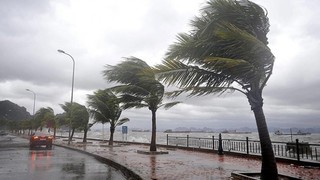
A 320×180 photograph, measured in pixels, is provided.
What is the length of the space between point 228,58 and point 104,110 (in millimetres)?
23098

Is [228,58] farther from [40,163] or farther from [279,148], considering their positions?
[279,148]

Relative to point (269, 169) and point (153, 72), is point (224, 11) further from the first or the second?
point (269, 169)

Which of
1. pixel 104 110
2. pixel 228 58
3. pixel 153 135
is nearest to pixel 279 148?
pixel 153 135

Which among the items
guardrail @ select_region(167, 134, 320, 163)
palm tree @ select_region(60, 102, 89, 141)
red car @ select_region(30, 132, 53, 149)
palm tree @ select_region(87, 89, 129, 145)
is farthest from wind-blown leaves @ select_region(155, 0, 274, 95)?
palm tree @ select_region(60, 102, 89, 141)

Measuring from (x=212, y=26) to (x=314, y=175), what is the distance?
20.1ft

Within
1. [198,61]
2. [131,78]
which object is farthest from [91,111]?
[198,61]

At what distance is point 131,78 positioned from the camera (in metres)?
20.4

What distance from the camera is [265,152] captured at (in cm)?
903

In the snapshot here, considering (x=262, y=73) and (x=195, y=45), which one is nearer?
(x=262, y=73)

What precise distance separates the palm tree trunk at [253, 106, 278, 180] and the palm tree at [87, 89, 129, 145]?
22.2 metres

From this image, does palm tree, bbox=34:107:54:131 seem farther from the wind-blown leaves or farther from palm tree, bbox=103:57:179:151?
the wind-blown leaves

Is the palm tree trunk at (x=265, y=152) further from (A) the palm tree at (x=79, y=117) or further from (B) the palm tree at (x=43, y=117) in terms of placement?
(B) the palm tree at (x=43, y=117)

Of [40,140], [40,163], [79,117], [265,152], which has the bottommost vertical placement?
[40,163]

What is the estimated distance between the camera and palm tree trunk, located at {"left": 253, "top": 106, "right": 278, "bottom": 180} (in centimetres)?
888
